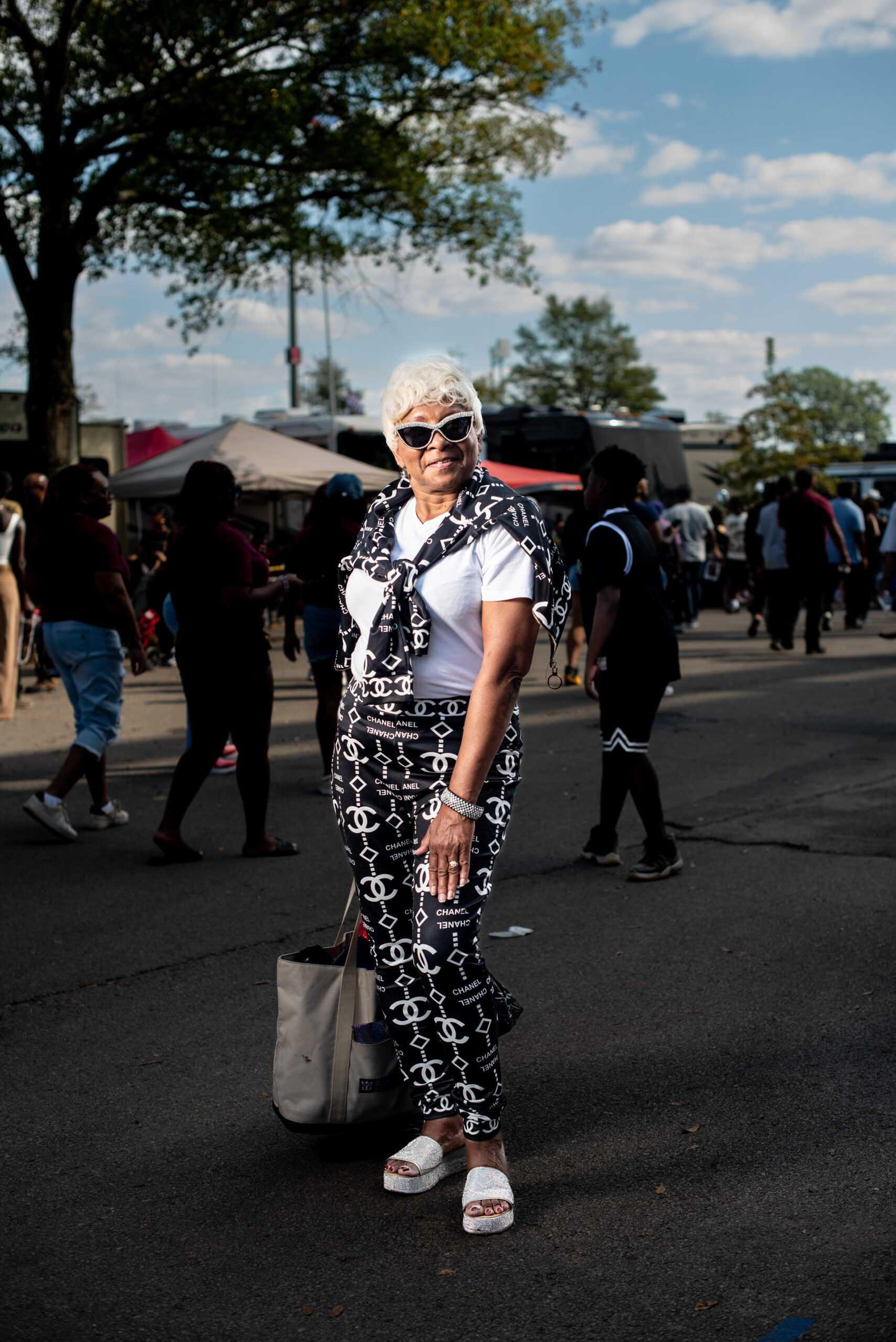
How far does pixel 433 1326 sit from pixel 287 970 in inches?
37.2

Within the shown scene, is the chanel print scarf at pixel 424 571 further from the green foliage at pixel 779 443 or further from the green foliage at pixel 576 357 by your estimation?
the green foliage at pixel 576 357

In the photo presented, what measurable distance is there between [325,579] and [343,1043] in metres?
4.42

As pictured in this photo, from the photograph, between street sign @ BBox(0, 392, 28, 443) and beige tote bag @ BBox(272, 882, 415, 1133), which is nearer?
beige tote bag @ BBox(272, 882, 415, 1133)

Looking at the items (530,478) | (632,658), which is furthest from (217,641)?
(530,478)

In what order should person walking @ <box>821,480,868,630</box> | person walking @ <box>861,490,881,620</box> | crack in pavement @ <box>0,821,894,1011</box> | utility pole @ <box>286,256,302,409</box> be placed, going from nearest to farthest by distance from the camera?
1. crack in pavement @ <box>0,821,894,1011</box>
2. person walking @ <box>821,480,868,630</box>
3. person walking @ <box>861,490,881,620</box>
4. utility pole @ <box>286,256,302,409</box>

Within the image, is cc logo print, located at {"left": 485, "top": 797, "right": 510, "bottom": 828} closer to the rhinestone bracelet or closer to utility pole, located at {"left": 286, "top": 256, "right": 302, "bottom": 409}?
the rhinestone bracelet

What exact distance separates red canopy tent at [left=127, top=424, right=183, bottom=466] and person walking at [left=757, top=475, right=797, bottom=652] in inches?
518

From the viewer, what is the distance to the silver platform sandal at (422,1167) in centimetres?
317

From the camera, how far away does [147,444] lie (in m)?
26.1

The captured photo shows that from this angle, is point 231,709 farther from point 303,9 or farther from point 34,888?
point 303,9

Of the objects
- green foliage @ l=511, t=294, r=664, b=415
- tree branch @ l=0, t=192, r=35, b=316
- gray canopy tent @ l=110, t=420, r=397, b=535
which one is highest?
green foliage @ l=511, t=294, r=664, b=415

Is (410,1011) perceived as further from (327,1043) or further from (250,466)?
(250,466)

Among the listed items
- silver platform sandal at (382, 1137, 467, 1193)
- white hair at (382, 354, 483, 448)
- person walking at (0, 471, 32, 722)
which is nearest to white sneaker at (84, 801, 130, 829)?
person walking at (0, 471, 32, 722)

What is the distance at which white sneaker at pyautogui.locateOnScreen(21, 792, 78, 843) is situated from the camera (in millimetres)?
6809
